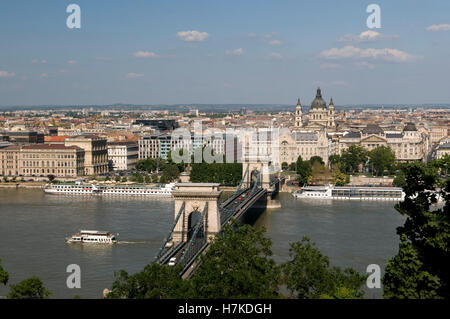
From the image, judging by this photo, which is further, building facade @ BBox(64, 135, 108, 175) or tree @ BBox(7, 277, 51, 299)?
building facade @ BBox(64, 135, 108, 175)

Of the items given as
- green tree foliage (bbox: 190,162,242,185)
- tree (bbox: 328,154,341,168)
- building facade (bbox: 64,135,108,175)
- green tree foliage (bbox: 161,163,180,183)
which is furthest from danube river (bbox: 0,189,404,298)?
tree (bbox: 328,154,341,168)

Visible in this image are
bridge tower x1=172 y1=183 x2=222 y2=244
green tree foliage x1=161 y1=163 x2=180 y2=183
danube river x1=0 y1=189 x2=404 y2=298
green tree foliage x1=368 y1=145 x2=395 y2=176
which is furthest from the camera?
green tree foliage x1=368 y1=145 x2=395 y2=176

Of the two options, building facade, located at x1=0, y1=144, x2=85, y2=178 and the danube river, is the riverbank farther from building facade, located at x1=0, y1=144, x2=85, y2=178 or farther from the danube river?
the danube river

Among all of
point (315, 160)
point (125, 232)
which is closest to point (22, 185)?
point (315, 160)

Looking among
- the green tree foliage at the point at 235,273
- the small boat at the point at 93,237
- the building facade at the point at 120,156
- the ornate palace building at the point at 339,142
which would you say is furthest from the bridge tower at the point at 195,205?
the building facade at the point at 120,156

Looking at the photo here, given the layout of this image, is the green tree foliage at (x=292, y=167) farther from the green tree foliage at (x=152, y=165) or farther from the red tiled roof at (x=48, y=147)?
the red tiled roof at (x=48, y=147)

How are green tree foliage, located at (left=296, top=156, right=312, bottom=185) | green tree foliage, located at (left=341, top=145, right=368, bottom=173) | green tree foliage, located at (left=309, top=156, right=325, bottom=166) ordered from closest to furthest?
green tree foliage, located at (left=296, top=156, right=312, bottom=185)
green tree foliage, located at (left=309, top=156, right=325, bottom=166)
green tree foliage, located at (left=341, top=145, right=368, bottom=173)
